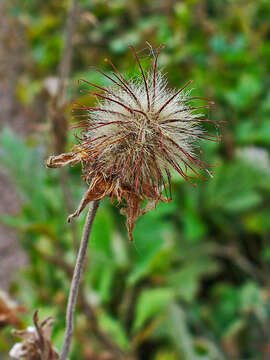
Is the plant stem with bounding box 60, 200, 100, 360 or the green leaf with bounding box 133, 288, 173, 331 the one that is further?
the green leaf with bounding box 133, 288, 173, 331

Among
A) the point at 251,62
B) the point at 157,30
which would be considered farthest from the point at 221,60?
the point at 157,30

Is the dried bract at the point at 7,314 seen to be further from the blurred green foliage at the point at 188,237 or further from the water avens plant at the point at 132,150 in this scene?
the blurred green foliage at the point at 188,237

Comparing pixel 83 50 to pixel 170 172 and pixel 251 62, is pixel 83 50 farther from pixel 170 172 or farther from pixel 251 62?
pixel 170 172

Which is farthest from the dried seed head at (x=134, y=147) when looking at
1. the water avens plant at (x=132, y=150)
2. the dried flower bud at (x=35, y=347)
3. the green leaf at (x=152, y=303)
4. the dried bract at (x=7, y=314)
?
the green leaf at (x=152, y=303)

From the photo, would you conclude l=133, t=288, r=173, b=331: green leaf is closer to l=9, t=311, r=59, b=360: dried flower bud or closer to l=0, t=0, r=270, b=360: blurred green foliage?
l=0, t=0, r=270, b=360: blurred green foliage

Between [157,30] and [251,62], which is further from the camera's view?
[157,30]

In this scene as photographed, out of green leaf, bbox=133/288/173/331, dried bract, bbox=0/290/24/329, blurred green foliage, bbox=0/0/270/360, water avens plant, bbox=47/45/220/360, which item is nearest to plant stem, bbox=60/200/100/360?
water avens plant, bbox=47/45/220/360

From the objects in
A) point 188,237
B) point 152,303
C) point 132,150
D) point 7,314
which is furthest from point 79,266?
point 188,237
